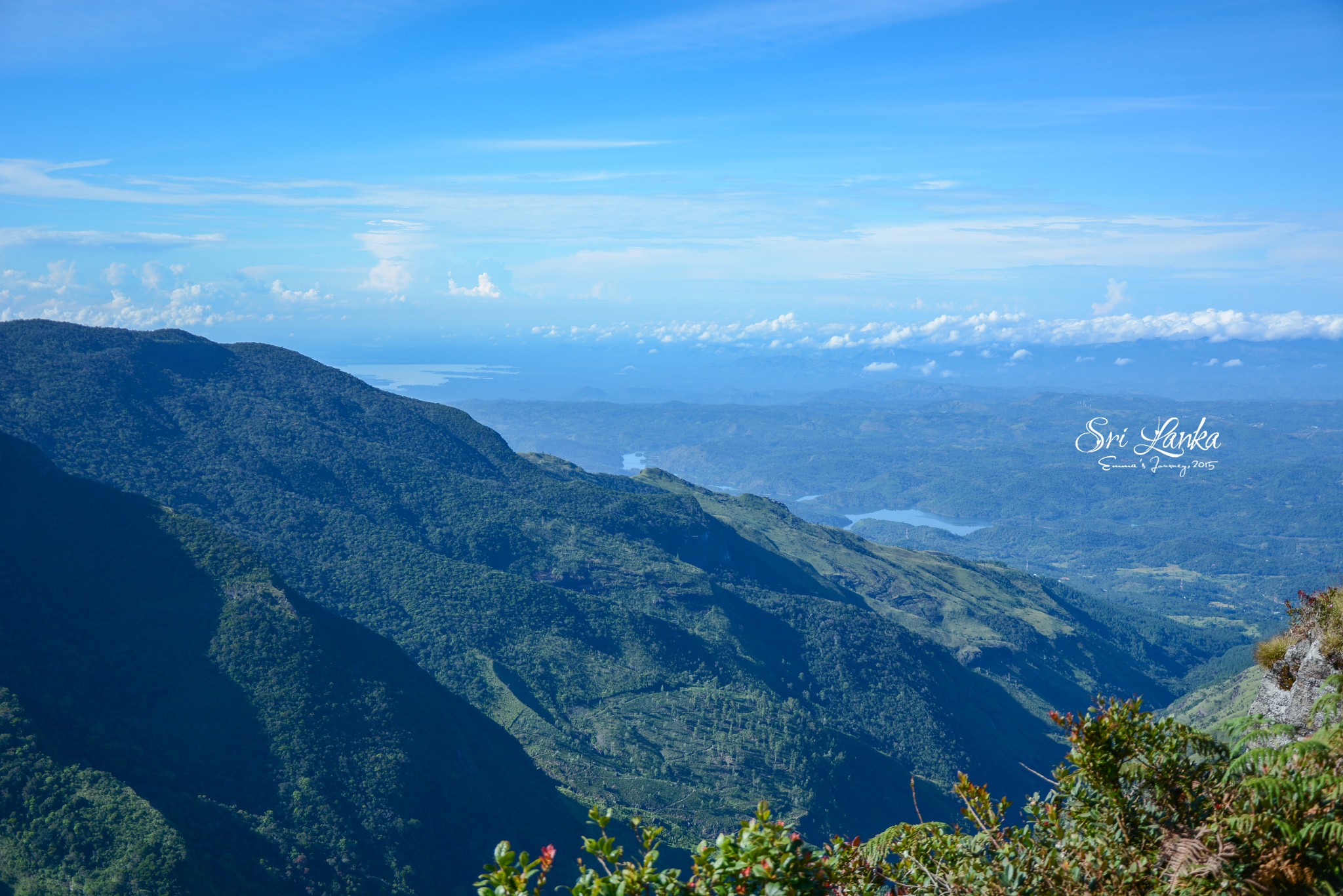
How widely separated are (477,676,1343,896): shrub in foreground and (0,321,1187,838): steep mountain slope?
294ft

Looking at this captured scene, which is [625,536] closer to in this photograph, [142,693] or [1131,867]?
Answer: [142,693]

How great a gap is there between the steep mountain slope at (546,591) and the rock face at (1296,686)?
84.1m

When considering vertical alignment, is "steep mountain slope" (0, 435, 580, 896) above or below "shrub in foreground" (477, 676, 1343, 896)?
below

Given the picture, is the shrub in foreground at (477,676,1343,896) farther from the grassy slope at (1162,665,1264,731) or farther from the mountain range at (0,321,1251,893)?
the grassy slope at (1162,665,1264,731)

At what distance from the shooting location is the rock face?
584 inches

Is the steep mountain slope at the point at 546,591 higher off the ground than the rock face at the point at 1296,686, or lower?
lower

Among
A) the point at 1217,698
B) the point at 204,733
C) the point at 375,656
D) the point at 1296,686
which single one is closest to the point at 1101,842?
the point at 1296,686

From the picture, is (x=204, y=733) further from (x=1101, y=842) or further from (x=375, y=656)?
(x=1101, y=842)

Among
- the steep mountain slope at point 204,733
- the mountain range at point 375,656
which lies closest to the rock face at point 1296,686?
the mountain range at point 375,656

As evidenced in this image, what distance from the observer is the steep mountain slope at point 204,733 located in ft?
172

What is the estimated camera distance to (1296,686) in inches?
619

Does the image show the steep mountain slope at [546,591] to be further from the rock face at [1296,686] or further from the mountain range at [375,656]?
the rock face at [1296,686]

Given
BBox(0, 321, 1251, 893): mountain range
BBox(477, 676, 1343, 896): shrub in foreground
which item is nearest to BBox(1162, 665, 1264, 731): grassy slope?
BBox(0, 321, 1251, 893): mountain range

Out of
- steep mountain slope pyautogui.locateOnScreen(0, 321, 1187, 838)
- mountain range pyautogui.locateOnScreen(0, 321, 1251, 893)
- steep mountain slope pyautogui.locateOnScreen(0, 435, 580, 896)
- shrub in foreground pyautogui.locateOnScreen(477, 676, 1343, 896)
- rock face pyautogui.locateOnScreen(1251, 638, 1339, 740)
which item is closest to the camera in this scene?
shrub in foreground pyautogui.locateOnScreen(477, 676, 1343, 896)
